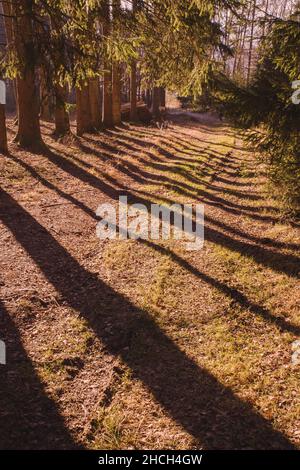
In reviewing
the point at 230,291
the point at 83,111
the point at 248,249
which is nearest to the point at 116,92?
the point at 83,111

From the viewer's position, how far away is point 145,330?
5.46 metres

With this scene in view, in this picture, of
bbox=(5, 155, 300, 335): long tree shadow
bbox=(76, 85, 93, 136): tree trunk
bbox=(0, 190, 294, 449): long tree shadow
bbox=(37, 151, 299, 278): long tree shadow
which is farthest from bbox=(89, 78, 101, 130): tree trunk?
bbox=(0, 190, 294, 449): long tree shadow

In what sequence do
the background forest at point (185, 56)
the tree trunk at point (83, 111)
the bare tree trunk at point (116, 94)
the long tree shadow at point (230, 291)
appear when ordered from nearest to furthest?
the long tree shadow at point (230, 291)
the background forest at point (185, 56)
the tree trunk at point (83, 111)
the bare tree trunk at point (116, 94)

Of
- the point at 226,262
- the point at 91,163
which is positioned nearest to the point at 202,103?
the point at 226,262

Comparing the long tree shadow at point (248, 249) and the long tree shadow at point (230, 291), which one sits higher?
the long tree shadow at point (248, 249)

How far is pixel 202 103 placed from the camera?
7410mm

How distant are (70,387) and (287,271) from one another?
4.52 m

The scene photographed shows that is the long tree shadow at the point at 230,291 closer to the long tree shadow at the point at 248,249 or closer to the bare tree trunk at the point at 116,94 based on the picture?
the long tree shadow at the point at 248,249

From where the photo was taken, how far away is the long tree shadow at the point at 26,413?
→ 373cm

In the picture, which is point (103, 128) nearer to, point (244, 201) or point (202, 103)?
point (244, 201)

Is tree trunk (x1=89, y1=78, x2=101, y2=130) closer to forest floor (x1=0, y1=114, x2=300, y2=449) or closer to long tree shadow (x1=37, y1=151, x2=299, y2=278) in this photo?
long tree shadow (x1=37, y1=151, x2=299, y2=278)

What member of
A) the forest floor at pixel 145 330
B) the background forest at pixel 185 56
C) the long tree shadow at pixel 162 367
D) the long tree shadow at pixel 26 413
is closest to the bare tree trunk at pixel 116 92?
the background forest at pixel 185 56

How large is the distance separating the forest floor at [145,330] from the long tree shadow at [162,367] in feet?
0.05

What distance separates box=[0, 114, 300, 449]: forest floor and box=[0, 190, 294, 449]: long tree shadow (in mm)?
17
